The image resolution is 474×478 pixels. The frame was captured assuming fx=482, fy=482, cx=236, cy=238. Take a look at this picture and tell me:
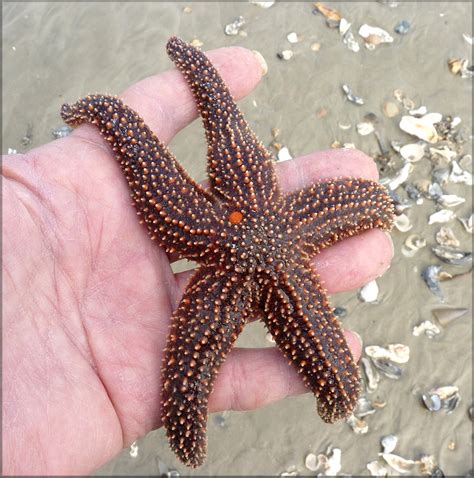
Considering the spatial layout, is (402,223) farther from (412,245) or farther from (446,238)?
(446,238)

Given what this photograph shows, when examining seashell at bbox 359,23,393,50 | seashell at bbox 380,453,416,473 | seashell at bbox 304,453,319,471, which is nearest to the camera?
seashell at bbox 380,453,416,473

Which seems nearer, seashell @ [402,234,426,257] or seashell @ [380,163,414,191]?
seashell @ [402,234,426,257]

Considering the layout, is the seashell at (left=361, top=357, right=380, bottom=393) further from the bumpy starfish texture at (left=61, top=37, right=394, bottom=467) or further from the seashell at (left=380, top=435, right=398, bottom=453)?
the bumpy starfish texture at (left=61, top=37, right=394, bottom=467)

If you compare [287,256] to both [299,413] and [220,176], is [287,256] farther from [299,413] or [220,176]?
[299,413]

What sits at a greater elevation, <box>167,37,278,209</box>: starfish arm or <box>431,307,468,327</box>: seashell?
<box>167,37,278,209</box>: starfish arm

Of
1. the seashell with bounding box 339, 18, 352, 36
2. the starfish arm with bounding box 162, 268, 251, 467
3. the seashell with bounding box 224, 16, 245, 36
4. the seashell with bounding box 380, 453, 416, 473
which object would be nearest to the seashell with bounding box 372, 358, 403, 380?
the seashell with bounding box 380, 453, 416, 473

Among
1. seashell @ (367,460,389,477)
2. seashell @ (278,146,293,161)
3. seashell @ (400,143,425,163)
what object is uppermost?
seashell @ (278,146,293,161)

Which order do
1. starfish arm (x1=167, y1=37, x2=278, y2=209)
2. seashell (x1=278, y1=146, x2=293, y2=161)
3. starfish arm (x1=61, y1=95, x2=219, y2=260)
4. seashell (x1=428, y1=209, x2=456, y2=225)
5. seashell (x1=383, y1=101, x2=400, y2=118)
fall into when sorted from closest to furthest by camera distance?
starfish arm (x1=61, y1=95, x2=219, y2=260) < starfish arm (x1=167, y1=37, x2=278, y2=209) < seashell (x1=428, y1=209, x2=456, y2=225) < seashell (x1=278, y1=146, x2=293, y2=161) < seashell (x1=383, y1=101, x2=400, y2=118)

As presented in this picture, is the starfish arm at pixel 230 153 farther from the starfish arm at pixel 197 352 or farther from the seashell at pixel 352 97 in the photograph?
the seashell at pixel 352 97

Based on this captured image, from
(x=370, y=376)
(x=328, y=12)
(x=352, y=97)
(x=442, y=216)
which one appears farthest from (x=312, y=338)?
(x=328, y=12)
